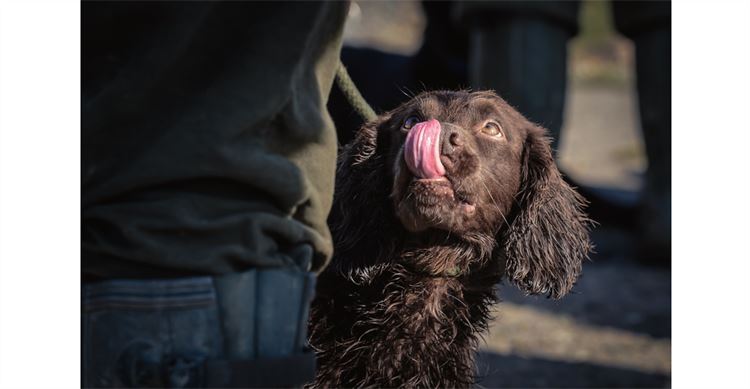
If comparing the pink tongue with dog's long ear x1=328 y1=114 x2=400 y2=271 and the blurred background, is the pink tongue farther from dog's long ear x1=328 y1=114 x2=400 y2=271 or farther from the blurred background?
the blurred background

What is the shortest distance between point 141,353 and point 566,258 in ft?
4.83

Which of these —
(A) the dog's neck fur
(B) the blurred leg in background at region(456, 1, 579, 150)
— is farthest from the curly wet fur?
(B) the blurred leg in background at region(456, 1, 579, 150)

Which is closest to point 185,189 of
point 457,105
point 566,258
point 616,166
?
point 457,105

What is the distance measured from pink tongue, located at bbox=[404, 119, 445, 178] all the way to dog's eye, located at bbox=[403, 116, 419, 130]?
203 millimetres

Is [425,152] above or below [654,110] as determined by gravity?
below

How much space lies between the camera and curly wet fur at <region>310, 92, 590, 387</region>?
8.75 ft

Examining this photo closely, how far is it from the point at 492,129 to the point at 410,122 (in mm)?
230

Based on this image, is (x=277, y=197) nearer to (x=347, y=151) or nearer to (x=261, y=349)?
(x=261, y=349)

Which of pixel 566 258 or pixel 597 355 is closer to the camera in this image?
pixel 566 258

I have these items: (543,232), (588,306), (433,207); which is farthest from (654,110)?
(433,207)

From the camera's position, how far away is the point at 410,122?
263 centimetres

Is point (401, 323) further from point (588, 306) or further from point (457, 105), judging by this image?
point (588, 306)

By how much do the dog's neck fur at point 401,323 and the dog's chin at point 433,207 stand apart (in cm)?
16

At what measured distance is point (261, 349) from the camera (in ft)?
5.54
